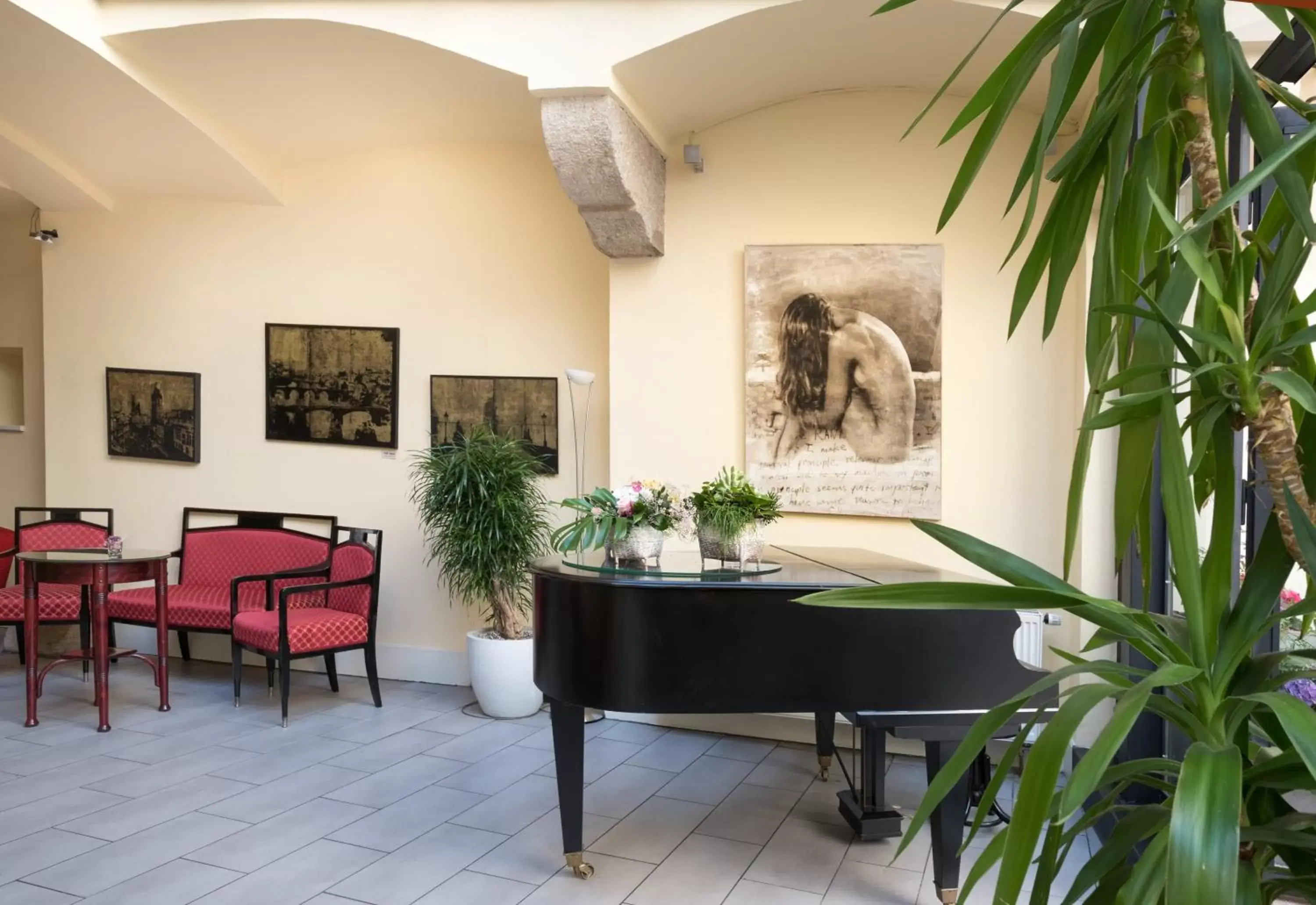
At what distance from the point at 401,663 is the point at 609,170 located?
3637 millimetres

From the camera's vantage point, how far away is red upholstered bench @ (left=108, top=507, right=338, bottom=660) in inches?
253

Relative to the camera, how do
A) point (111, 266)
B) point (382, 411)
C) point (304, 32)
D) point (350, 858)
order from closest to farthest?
point (350, 858)
point (304, 32)
point (382, 411)
point (111, 266)

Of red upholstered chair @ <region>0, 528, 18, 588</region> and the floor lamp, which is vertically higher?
the floor lamp

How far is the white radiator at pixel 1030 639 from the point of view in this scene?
4910 mm

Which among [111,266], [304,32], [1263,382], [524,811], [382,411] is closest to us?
[1263,382]

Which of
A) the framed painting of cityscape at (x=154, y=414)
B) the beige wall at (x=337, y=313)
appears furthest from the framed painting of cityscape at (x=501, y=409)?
the framed painting of cityscape at (x=154, y=414)

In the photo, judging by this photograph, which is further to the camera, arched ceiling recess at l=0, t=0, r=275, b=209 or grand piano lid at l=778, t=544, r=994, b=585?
arched ceiling recess at l=0, t=0, r=275, b=209

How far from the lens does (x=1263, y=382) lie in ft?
3.34

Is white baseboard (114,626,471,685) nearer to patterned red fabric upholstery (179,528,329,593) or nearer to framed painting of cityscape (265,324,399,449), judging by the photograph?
patterned red fabric upholstery (179,528,329,593)

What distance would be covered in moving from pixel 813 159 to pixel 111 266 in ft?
16.9

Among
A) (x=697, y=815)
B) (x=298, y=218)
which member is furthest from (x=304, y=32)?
(x=697, y=815)

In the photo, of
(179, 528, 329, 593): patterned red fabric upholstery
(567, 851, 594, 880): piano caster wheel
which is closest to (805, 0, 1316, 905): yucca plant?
(567, 851, 594, 880): piano caster wheel

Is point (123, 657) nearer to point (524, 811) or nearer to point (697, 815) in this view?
point (524, 811)

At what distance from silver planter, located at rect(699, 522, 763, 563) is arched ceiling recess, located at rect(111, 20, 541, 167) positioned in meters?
2.72
